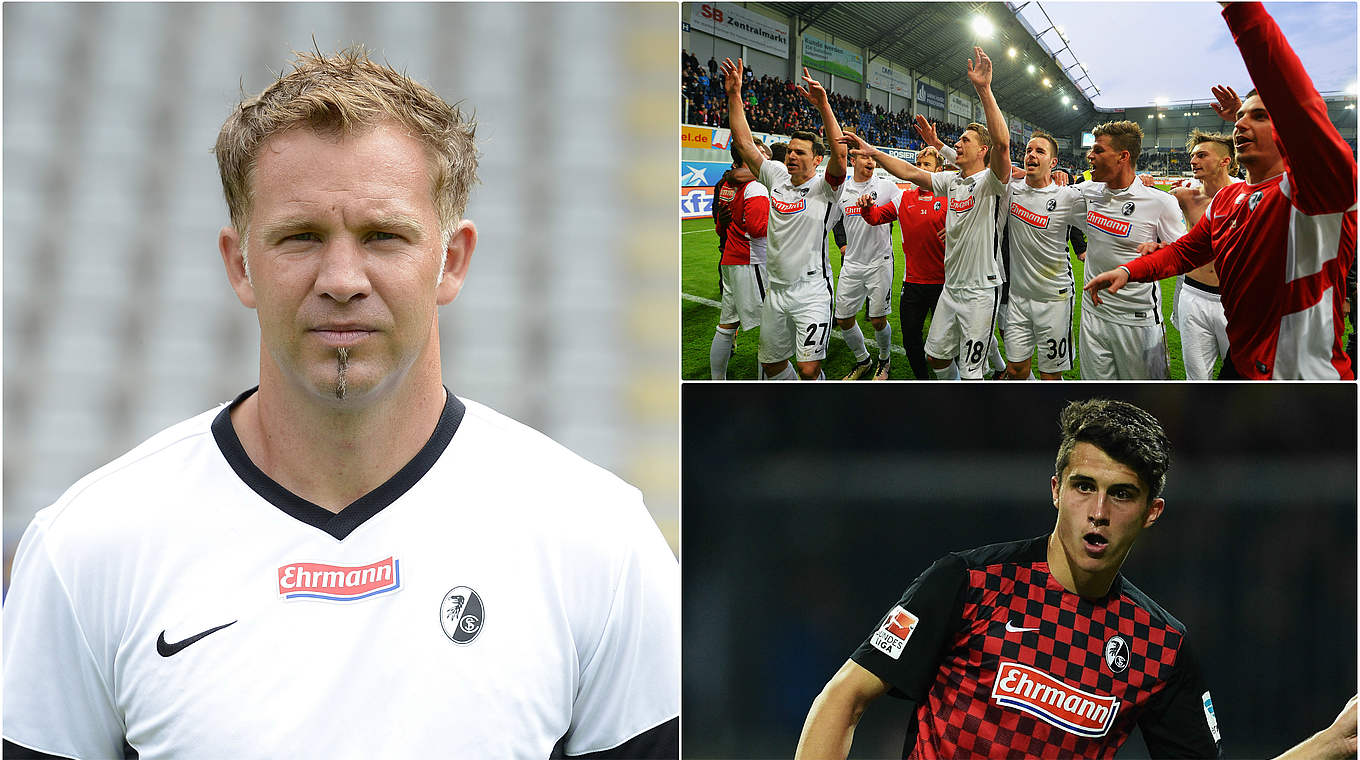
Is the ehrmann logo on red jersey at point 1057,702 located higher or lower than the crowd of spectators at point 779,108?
lower

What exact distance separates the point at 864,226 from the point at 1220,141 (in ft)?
2.36

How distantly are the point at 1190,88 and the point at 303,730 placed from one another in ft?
6.52

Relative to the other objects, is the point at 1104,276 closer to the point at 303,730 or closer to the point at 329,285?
the point at 329,285

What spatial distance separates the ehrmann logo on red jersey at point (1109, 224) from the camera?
72.5 inches

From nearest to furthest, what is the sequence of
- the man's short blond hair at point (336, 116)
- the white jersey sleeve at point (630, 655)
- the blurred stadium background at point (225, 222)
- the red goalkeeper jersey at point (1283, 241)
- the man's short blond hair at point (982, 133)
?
the man's short blond hair at point (336, 116)
the white jersey sleeve at point (630, 655)
the red goalkeeper jersey at point (1283, 241)
the man's short blond hair at point (982, 133)
the blurred stadium background at point (225, 222)

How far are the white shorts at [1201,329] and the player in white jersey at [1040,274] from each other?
217 mm

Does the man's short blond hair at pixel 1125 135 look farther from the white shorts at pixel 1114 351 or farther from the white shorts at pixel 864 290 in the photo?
the white shorts at pixel 864 290

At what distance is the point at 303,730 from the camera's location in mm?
1344

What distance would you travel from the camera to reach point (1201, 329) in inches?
71.3

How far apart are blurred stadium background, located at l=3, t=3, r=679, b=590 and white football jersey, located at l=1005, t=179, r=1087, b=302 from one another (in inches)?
29.6

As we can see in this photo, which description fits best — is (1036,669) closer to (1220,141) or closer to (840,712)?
(840,712)

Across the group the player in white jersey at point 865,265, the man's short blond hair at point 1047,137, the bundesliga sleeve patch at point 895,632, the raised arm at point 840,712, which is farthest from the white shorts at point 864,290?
the raised arm at point 840,712

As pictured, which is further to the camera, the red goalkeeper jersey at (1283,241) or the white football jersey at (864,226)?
the white football jersey at (864,226)

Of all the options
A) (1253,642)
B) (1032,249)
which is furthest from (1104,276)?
(1253,642)
